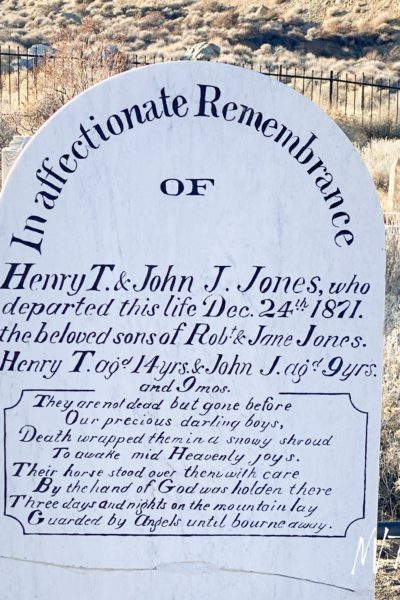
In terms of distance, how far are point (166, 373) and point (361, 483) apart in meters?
0.71

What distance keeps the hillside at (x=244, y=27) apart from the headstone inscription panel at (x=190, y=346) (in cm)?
2729

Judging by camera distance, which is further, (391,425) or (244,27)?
(244,27)

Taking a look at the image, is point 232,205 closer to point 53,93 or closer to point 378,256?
point 378,256

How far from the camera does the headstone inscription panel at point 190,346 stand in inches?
116

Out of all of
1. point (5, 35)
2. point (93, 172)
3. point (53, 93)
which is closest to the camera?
point (93, 172)

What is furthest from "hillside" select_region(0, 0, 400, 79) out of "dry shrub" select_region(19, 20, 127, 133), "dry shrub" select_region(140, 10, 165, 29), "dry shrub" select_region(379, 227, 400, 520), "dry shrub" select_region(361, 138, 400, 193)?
"dry shrub" select_region(379, 227, 400, 520)

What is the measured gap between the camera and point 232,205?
9.73 feet

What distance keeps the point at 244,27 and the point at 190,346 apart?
33148 millimetres

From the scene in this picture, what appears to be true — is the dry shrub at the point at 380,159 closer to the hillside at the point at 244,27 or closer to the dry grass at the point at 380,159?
the dry grass at the point at 380,159

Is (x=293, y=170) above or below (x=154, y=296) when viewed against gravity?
above

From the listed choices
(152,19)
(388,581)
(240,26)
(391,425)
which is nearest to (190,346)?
(388,581)

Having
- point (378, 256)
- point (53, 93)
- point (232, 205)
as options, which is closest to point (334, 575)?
point (378, 256)

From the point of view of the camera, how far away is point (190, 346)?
119 inches

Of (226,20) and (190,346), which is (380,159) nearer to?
(190,346)
